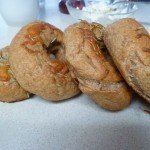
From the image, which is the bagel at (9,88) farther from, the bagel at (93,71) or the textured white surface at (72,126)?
the bagel at (93,71)

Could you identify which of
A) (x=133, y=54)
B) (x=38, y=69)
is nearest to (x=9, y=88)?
(x=38, y=69)

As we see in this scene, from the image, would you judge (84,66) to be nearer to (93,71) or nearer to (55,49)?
(93,71)

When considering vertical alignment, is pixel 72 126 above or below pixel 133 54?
below

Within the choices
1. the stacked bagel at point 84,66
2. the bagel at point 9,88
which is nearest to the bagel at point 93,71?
the stacked bagel at point 84,66

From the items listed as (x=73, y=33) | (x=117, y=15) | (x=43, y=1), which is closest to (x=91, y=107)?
(x=73, y=33)

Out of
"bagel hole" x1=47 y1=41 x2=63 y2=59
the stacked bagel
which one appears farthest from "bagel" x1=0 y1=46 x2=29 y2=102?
"bagel hole" x1=47 y1=41 x2=63 y2=59

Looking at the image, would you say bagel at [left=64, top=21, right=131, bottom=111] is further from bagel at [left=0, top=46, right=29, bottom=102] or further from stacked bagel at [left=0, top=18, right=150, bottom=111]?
bagel at [left=0, top=46, right=29, bottom=102]
